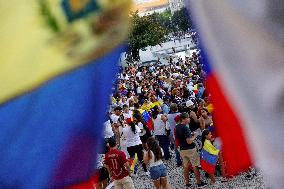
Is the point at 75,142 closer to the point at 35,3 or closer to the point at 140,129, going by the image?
the point at 35,3

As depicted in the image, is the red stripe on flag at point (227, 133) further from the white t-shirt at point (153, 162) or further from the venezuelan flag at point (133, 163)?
the venezuelan flag at point (133, 163)

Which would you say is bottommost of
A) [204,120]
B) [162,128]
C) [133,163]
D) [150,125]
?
[133,163]

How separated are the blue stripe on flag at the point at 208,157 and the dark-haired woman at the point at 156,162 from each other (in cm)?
104

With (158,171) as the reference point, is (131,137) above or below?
above

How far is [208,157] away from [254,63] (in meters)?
9.48

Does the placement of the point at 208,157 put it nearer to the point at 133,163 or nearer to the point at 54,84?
the point at 133,163

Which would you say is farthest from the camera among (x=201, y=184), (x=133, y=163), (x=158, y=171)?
(x=133, y=163)

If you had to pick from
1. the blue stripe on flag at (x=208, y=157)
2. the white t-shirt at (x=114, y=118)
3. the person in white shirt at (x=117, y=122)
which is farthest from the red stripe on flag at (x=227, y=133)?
the white t-shirt at (x=114, y=118)

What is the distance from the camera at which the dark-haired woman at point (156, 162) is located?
917cm

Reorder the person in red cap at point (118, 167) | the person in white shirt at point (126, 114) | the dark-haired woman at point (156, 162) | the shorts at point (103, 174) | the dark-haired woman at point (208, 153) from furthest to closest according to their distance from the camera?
1. the person in white shirt at point (126, 114)
2. the shorts at point (103, 174)
3. the dark-haired woman at point (208, 153)
4. the dark-haired woman at point (156, 162)
5. the person in red cap at point (118, 167)

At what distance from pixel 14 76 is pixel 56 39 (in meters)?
0.15

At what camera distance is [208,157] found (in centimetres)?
1022

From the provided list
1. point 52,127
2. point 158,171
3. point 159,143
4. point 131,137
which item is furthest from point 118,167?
point 52,127

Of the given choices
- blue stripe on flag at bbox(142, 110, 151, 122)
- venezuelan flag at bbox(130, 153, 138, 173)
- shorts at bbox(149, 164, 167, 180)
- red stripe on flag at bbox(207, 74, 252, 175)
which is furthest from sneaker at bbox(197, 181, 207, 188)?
red stripe on flag at bbox(207, 74, 252, 175)
